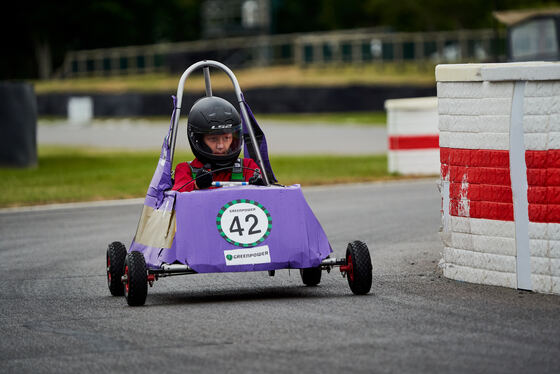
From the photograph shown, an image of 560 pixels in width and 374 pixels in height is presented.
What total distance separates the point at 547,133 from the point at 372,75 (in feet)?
135

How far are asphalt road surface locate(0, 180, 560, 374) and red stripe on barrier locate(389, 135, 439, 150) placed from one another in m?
8.35

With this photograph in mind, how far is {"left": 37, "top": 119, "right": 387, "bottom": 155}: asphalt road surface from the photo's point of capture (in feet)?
97.5

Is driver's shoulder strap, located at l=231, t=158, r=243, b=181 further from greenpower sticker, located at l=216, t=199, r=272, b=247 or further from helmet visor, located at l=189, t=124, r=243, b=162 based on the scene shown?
greenpower sticker, located at l=216, t=199, r=272, b=247

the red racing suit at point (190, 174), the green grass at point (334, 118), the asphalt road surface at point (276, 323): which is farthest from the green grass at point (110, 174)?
the green grass at point (334, 118)

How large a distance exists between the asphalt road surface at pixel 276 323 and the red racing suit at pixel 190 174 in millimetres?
772

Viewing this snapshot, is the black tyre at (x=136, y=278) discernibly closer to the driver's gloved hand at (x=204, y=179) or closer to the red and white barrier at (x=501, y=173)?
the driver's gloved hand at (x=204, y=179)

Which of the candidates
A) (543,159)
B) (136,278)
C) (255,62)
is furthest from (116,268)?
(255,62)

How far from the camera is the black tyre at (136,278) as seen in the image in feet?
26.1

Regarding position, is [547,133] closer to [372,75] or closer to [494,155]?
[494,155]

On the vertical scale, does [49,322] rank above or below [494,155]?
below

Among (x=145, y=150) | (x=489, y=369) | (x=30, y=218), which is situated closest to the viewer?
(x=489, y=369)

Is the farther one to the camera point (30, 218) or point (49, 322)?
point (30, 218)

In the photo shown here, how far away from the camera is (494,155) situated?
28.2ft

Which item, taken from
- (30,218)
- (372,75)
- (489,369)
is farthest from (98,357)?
(372,75)
